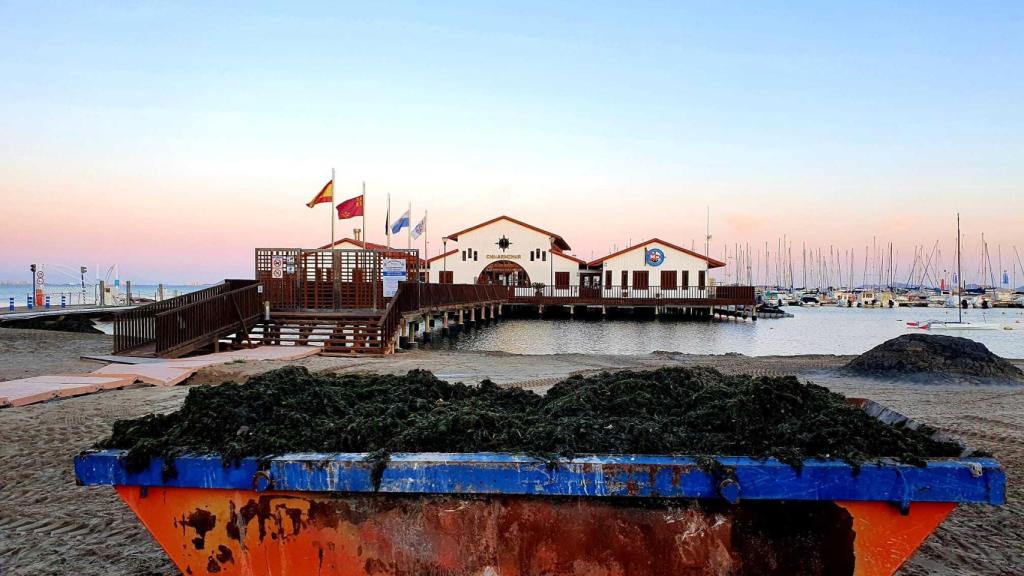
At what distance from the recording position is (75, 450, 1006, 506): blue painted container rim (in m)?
2.46

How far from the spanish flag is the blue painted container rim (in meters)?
21.1

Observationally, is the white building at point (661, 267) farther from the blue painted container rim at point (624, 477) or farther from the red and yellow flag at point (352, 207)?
the blue painted container rim at point (624, 477)

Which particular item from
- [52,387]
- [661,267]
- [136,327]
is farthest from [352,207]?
[661,267]

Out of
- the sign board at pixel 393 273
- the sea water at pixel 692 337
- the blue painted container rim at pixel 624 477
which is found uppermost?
the sign board at pixel 393 273

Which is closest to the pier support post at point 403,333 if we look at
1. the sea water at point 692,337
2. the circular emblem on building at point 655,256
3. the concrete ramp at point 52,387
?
the sea water at point 692,337

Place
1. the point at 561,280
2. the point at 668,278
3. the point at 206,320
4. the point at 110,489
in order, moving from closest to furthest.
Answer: the point at 110,489 → the point at 206,320 → the point at 668,278 → the point at 561,280

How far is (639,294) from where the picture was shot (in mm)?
50219

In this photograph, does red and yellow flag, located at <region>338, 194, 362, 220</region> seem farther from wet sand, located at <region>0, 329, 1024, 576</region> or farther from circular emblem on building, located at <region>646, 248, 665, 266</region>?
circular emblem on building, located at <region>646, 248, 665, 266</region>

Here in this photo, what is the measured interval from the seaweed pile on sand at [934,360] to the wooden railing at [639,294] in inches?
1389

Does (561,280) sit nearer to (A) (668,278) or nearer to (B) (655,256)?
(B) (655,256)

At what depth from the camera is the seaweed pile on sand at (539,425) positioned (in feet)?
8.91

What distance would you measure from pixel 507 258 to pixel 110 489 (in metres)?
47.8

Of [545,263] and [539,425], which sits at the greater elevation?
[545,263]

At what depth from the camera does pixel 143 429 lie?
10.2 feet
